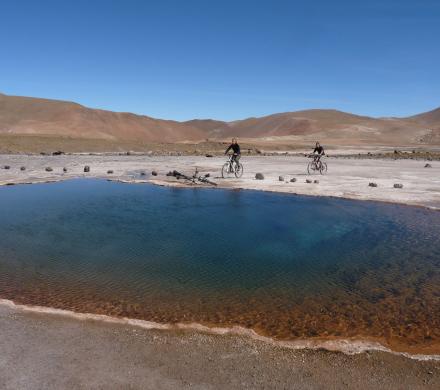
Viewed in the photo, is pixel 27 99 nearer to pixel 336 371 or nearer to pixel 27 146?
pixel 27 146

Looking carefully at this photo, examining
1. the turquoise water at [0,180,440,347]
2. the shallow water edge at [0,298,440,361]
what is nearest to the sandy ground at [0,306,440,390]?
the shallow water edge at [0,298,440,361]

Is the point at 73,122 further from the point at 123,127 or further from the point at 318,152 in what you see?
the point at 318,152

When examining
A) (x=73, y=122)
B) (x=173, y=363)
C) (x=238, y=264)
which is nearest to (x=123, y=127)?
(x=73, y=122)

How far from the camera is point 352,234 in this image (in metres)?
15.0

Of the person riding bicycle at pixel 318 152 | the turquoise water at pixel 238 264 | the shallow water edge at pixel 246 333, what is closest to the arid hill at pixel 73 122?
the person riding bicycle at pixel 318 152

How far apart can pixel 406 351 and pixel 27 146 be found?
62.6 metres

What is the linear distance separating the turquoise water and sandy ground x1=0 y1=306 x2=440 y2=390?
0.92 m

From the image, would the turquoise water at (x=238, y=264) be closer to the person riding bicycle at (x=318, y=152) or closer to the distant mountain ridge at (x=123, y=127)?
the person riding bicycle at (x=318, y=152)

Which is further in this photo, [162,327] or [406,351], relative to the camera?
[162,327]

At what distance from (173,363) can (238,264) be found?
5344mm

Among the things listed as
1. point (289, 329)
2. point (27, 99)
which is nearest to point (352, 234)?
point (289, 329)

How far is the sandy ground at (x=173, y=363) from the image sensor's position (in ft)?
19.1

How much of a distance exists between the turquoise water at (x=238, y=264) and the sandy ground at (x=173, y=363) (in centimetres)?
92

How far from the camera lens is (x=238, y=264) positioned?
1146 cm
